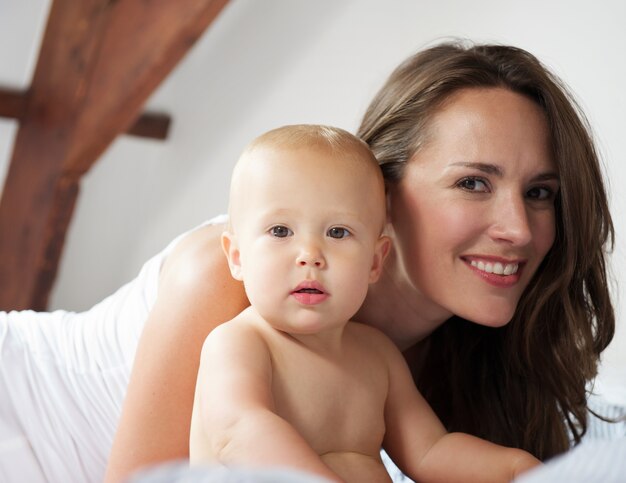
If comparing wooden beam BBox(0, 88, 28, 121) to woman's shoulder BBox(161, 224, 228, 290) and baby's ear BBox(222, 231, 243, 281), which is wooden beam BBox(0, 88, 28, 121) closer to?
woman's shoulder BBox(161, 224, 228, 290)

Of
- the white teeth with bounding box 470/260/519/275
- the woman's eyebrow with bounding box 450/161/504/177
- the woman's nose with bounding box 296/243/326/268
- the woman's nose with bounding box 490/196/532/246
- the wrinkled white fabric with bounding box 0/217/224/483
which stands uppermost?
the woman's eyebrow with bounding box 450/161/504/177

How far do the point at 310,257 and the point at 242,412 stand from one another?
8.2 inches

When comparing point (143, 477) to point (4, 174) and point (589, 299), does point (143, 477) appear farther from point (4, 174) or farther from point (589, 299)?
point (4, 174)

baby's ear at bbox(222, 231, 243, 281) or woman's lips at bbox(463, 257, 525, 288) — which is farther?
woman's lips at bbox(463, 257, 525, 288)

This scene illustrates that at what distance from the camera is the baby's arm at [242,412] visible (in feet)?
3.58

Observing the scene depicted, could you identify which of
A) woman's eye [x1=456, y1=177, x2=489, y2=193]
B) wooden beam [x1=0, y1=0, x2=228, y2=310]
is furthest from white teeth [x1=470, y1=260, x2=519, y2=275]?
wooden beam [x1=0, y1=0, x2=228, y2=310]

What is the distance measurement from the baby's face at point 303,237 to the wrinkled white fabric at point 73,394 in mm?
554

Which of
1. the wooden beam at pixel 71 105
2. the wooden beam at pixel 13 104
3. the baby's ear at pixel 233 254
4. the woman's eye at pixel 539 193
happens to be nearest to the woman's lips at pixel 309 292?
the baby's ear at pixel 233 254

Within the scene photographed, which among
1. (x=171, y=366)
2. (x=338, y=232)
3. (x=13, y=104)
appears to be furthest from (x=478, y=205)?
(x=13, y=104)

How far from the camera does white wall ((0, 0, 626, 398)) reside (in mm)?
2568

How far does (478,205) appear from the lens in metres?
1.54

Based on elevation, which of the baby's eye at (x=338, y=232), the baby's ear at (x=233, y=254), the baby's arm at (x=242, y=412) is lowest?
the baby's arm at (x=242, y=412)

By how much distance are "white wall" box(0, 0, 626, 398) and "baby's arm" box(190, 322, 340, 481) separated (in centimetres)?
128

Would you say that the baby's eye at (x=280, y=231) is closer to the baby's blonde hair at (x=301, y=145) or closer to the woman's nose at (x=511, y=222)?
the baby's blonde hair at (x=301, y=145)
